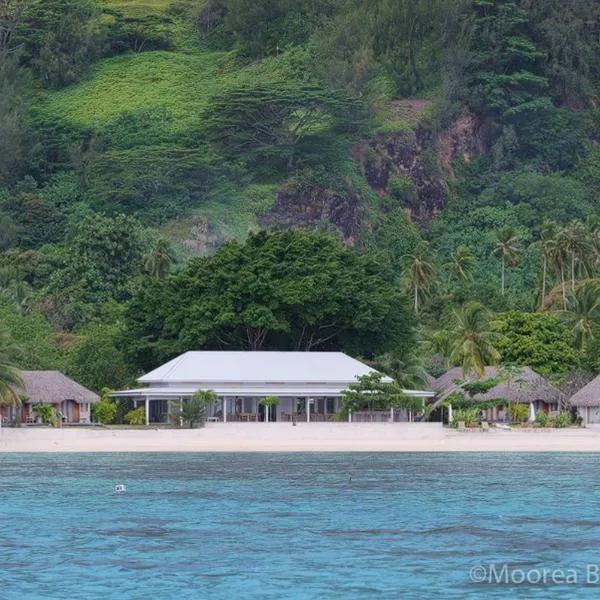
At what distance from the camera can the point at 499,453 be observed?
71062 millimetres

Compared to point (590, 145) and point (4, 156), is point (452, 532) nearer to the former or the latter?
point (4, 156)

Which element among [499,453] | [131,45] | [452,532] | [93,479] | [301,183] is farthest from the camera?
[131,45]

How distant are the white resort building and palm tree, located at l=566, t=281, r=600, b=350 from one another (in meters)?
13.7

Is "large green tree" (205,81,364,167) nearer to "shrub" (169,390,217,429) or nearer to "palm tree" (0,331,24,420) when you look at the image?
"shrub" (169,390,217,429)

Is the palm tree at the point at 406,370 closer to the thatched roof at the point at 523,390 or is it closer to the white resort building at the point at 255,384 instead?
the thatched roof at the point at 523,390

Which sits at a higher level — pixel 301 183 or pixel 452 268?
pixel 301 183

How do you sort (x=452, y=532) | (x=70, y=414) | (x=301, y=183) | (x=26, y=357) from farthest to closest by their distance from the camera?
(x=301, y=183), (x=26, y=357), (x=70, y=414), (x=452, y=532)

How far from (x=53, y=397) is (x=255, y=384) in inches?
365

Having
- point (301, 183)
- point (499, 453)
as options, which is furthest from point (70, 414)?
point (301, 183)

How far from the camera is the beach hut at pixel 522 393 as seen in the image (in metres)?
83.8

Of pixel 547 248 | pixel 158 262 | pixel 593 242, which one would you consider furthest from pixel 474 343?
pixel 593 242

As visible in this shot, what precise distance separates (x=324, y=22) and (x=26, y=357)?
87.5 meters

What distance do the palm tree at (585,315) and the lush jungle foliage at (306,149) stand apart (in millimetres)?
158

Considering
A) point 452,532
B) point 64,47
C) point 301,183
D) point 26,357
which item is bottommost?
point 452,532
